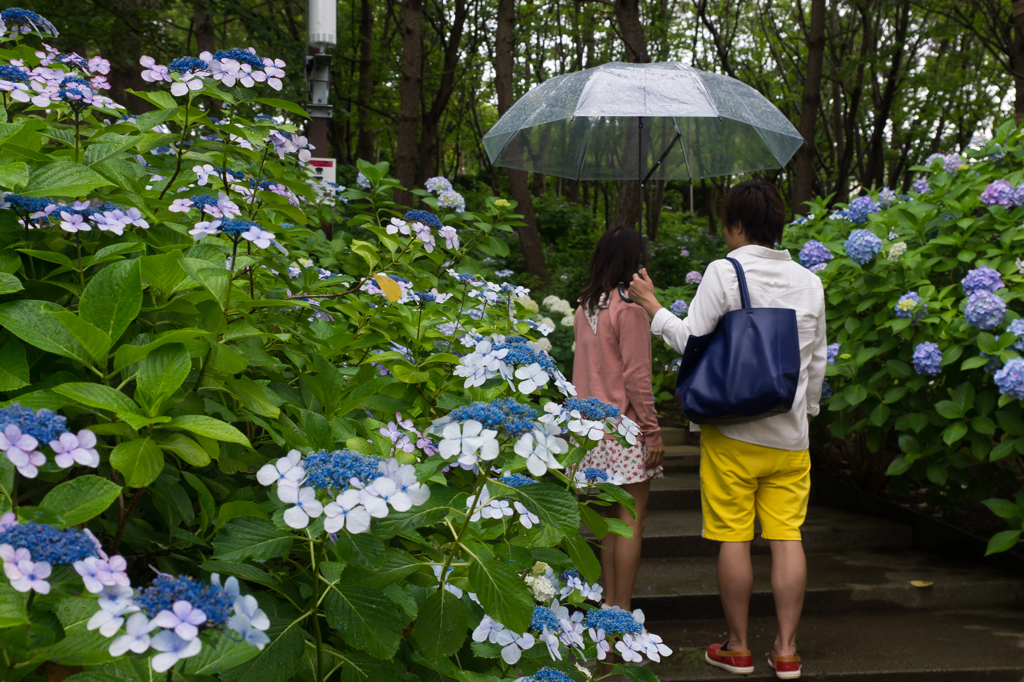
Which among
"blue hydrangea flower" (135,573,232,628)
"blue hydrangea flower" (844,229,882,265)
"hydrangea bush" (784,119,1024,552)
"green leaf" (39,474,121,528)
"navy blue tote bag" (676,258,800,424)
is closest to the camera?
"blue hydrangea flower" (135,573,232,628)

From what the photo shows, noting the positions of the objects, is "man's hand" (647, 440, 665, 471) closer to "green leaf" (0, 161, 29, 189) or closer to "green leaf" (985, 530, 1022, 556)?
"green leaf" (985, 530, 1022, 556)

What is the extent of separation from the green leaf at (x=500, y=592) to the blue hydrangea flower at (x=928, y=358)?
3185mm

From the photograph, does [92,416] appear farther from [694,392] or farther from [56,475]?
[694,392]

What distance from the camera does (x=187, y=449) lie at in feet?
2.93

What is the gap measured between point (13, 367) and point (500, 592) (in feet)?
2.31

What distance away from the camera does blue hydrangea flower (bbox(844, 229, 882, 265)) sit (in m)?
3.79

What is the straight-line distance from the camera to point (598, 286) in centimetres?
323

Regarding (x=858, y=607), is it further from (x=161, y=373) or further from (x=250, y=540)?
(x=161, y=373)

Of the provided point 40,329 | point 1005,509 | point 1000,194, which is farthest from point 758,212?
point 40,329

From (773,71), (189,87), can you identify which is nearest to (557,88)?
(189,87)

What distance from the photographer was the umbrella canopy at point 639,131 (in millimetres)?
3689

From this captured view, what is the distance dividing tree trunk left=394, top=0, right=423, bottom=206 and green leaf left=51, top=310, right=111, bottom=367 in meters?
6.49

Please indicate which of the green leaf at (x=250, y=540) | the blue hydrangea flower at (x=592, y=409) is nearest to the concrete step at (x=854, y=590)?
the blue hydrangea flower at (x=592, y=409)

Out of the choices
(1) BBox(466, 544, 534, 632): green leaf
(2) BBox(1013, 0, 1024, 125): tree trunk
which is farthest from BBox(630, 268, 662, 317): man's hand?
(2) BBox(1013, 0, 1024, 125): tree trunk
